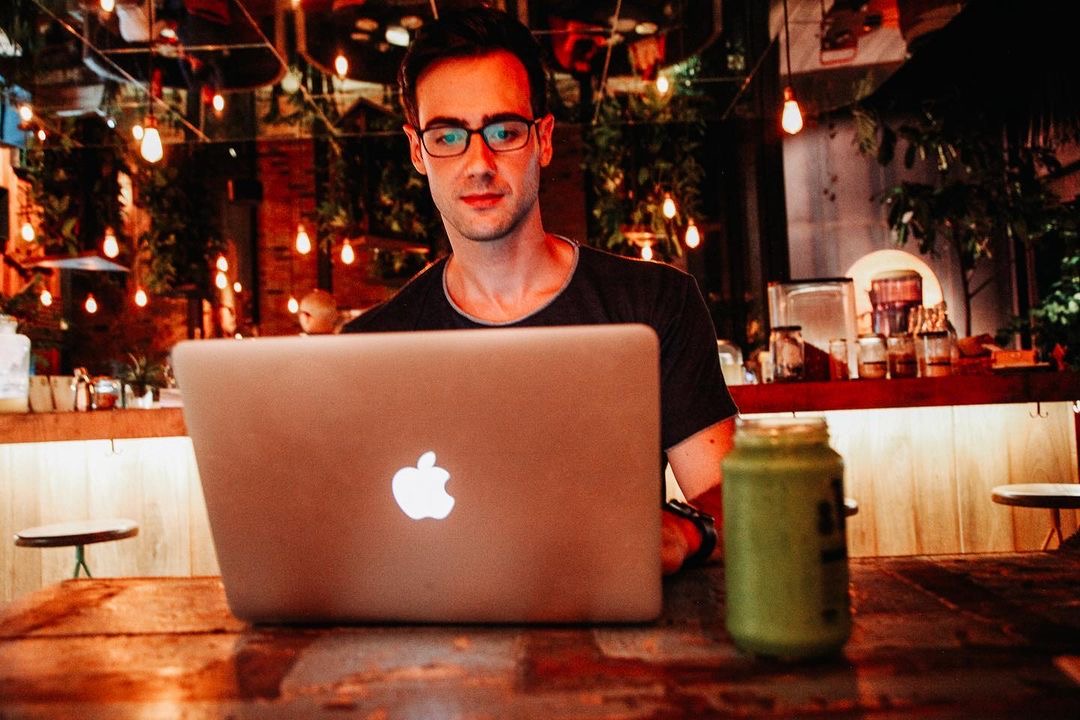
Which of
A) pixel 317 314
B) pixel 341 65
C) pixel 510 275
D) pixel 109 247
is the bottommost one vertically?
pixel 510 275

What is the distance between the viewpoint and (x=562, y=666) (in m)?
0.66

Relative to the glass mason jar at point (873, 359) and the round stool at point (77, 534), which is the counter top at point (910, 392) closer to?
the glass mason jar at point (873, 359)

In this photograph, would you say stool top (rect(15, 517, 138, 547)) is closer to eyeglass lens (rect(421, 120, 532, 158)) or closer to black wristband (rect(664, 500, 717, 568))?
eyeglass lens (rect(421, 120, 532, 158))

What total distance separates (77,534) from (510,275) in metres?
1.83

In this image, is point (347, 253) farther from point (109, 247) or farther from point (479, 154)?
point (479, 154)

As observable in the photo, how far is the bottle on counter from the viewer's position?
9.25 ft

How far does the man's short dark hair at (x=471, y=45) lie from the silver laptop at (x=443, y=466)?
1.00 m

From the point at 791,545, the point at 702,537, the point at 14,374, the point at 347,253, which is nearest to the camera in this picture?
the point at 791,545

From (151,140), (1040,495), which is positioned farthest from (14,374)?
(1040,495)

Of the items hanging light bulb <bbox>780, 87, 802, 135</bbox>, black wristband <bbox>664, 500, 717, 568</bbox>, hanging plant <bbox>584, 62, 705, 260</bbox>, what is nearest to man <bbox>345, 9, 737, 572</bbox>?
black wristband <bbox>664, 500, 717, 568</bbox>

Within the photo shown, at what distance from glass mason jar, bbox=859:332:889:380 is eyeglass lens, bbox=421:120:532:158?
6.22 ft

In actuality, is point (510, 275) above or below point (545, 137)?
below

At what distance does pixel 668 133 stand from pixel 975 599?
6268 mm

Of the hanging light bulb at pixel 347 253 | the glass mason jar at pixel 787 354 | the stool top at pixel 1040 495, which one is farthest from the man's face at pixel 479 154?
the hanging light bulb at pixel 347 253
